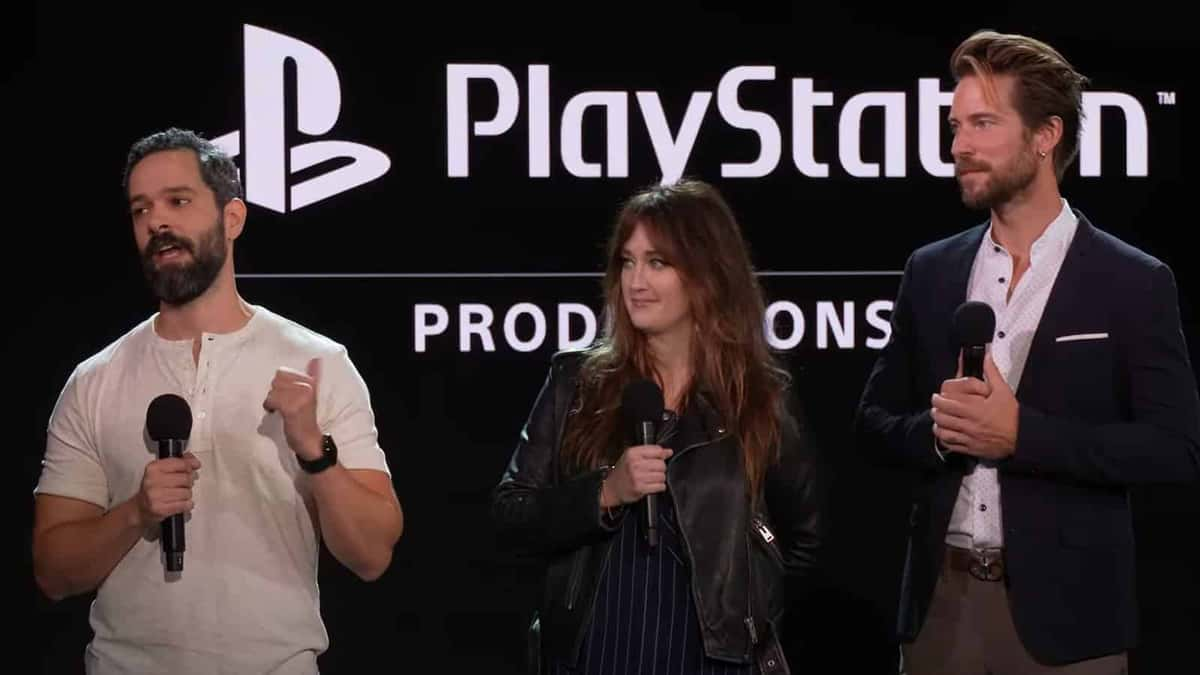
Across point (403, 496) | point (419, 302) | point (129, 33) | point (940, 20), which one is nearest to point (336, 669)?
point (403, 496)

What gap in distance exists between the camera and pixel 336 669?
4848 mm

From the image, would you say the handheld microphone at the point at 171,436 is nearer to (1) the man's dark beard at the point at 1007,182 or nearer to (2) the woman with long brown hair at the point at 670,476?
(2) the woman with long brown hair at the point at 670,476

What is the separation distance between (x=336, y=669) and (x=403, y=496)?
0.55m

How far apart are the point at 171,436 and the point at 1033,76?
183 centimetres

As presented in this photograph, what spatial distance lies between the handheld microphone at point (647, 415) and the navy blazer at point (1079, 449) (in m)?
0.65

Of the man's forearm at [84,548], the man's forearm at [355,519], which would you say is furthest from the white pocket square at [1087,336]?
the man's forearm at [84,548]

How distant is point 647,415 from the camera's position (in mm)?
2854

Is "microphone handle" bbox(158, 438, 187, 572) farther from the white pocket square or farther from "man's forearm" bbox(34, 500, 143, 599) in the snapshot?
the white pocket square

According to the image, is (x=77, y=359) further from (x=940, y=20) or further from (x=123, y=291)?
(x=940, y=20)

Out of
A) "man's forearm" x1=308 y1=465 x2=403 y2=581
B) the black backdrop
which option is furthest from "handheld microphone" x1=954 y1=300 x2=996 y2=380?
the black backdrop

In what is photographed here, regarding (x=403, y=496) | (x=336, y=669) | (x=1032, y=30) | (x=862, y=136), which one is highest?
(x=1032, y=30)

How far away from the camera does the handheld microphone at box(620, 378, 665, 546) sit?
112 inches

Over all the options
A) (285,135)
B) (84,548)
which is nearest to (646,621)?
(84,548)

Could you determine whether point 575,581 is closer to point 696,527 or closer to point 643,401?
point 696,527
